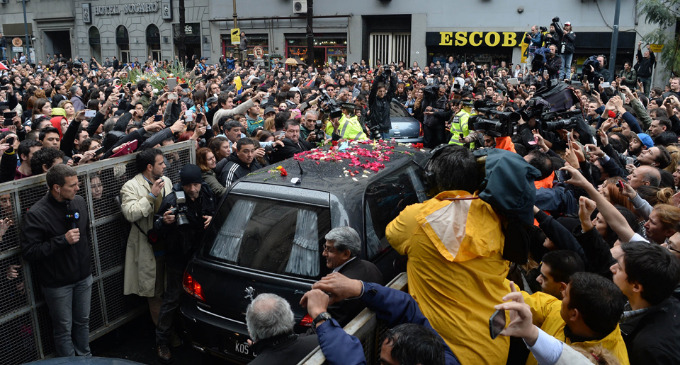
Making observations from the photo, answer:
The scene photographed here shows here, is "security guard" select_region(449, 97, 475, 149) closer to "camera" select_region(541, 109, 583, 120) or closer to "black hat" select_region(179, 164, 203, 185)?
"camera" select_region(541, 109, 583, 120)

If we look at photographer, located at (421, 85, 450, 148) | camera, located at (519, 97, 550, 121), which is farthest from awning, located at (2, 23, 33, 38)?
camera, located at (519, 97, 550, 121)

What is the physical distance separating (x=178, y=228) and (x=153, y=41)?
126 ft

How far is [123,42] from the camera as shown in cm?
4141

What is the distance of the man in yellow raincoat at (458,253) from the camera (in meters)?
2.85

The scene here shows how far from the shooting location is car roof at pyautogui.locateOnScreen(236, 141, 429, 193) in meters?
4.56

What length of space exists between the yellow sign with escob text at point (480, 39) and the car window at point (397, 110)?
1684 centimetres

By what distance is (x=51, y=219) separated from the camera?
14.3ft

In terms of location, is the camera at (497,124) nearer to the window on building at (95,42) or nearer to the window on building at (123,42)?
the window on building at (123,42)

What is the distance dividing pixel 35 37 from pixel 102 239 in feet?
162

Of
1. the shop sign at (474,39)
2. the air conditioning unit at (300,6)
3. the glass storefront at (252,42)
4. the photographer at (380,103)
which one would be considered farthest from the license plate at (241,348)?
the glass storefront at (252,42)

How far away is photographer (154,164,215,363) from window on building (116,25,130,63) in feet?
133

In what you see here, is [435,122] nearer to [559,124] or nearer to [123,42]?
[559,124]

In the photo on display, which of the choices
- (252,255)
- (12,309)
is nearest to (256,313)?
(252,255)

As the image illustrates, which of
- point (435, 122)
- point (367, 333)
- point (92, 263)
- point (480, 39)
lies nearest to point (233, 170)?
point (92, 263)
